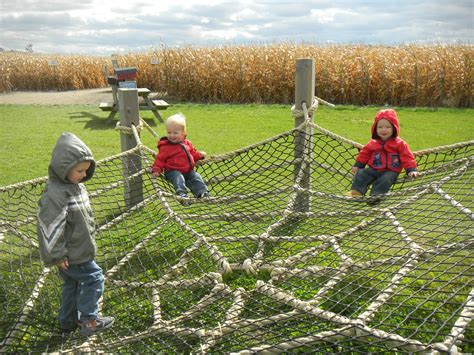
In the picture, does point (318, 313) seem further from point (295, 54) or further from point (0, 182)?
point (295, 54)

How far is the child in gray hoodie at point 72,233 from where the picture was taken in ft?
5.79

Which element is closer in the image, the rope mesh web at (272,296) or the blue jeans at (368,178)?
the rope mesh web at (272,296)

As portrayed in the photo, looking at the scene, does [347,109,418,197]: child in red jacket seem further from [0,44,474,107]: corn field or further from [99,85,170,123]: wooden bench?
[0,44,474,107]: corn field

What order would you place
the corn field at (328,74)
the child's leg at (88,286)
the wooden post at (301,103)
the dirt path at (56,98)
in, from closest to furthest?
the child's leg at (88,286), the wooden post at (301,103), the corn field at (328,74), the dirt path at (56,98)

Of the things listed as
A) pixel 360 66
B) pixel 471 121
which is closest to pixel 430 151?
pixel 471 121

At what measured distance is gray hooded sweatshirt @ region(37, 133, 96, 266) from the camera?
5.77 ft

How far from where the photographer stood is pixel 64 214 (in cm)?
178

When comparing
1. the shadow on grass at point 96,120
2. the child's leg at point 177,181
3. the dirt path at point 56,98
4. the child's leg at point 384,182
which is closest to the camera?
the child's leg at point 384,182

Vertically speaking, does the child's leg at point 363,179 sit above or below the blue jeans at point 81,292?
above

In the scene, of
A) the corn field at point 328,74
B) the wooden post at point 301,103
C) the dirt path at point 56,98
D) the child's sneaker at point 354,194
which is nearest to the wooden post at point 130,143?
the wooden post at point 301,103

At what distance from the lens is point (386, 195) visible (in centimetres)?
272

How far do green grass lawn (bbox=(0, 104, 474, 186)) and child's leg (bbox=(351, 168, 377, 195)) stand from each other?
2935 millimetres

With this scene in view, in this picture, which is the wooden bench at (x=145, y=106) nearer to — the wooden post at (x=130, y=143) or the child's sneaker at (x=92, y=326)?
the wooden post at (x=130, y=143)

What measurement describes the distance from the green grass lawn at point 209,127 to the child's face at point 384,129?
117 inches
